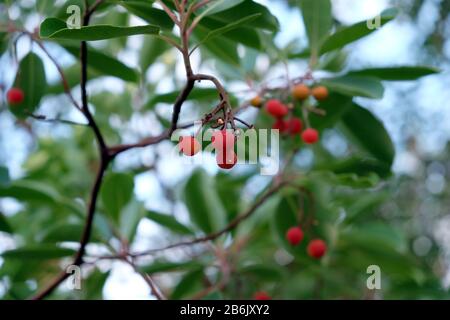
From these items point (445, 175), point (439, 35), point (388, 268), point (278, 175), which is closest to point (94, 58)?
point (278, 175)

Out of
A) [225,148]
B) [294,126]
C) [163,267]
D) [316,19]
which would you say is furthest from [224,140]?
[163,267]

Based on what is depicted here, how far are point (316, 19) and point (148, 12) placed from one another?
583mm

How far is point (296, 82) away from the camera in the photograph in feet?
5.99

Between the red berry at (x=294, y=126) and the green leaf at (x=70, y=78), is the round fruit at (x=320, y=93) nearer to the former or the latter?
the red berry at (x=294, y=126)

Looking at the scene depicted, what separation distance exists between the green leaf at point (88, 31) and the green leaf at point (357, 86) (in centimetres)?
66

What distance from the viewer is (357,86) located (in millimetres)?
1752

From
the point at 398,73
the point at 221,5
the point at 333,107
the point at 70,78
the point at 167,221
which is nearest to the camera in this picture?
the point at 221,5

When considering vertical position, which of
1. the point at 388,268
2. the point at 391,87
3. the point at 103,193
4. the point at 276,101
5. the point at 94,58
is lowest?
the point at 388,268

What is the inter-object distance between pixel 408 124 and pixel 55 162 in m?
2.27

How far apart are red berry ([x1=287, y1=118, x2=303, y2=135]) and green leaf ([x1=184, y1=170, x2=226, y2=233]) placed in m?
0.48

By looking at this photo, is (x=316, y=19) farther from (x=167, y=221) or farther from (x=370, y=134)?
(x=167, y=221)

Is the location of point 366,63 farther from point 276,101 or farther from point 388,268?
point 276,101

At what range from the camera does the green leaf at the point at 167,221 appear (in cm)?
222

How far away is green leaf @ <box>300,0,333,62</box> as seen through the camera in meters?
1.87
